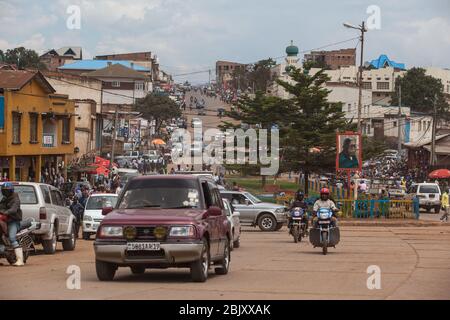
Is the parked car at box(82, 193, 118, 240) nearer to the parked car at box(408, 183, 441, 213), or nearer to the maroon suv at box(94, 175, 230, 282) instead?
the maroon suv at box(94, 175, 230, 282)

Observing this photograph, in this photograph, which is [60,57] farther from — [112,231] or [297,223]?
[112,231]

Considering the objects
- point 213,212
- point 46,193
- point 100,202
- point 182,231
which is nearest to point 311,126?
point 100,202

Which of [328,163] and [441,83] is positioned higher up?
[441,83]

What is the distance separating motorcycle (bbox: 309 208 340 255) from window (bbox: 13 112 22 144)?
2528 centimetres

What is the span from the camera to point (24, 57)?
138750mm

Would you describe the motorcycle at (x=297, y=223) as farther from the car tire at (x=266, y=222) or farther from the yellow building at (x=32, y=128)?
the yellow building at (x=32, y=128)

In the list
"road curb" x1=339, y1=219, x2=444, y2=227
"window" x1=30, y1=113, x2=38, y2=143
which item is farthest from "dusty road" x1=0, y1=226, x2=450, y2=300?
"window" x1=30, y1=113, x2=38, y2=143

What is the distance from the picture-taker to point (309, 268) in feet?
59.1

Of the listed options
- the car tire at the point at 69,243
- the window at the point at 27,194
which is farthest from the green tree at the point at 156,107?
the window at the point at 27,194

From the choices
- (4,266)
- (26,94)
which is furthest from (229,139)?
(4,266)

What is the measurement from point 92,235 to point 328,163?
2852 cm
